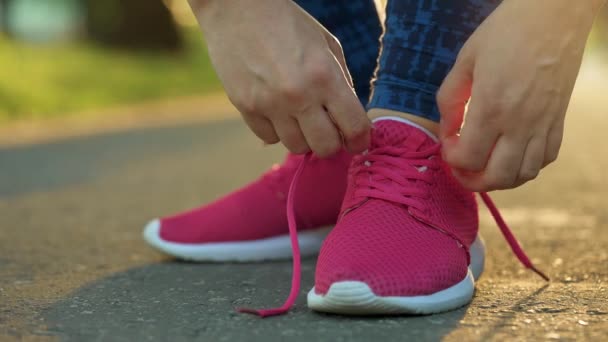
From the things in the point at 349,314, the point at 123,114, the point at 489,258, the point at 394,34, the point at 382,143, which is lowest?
the point at 123,114

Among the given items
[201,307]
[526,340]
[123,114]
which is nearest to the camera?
[526,340]

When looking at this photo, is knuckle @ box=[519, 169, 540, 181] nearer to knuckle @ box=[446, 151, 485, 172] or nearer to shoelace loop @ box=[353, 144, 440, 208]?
knuckle @ box=[446, 151, 485, 172]

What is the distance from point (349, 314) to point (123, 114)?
20.3 feet

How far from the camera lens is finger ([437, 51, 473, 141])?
120 cm

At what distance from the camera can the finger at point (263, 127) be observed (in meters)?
1.21

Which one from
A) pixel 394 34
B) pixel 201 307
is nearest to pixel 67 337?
pixel 201 307

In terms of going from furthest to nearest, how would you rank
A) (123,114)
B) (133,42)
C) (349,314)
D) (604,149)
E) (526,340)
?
(133,42) < (123,114) < (604,149) < (349,314) < (526,340)

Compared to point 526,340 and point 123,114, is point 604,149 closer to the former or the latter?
point 526,340

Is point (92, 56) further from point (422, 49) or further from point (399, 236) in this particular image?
point (399, 236)

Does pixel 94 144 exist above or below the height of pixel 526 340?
below

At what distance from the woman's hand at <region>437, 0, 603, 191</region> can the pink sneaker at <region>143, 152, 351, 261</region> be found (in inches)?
22.3

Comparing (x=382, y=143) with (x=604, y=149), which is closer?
(x=382, y=143)

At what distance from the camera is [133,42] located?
11984mm

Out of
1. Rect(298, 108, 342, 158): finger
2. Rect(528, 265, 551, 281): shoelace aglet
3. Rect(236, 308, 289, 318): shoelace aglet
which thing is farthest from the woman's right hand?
Rect(528, 265, 551, 281): shoelace aglet
